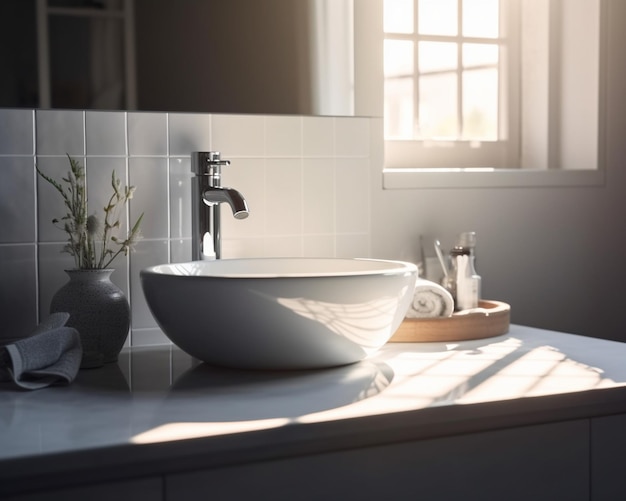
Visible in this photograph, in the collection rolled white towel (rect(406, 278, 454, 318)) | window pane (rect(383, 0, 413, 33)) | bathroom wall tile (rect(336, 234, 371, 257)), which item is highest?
window pane (rect(383, 0, 413, 33))

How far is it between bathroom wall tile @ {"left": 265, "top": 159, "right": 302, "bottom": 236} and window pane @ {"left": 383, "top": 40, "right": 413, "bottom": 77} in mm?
492

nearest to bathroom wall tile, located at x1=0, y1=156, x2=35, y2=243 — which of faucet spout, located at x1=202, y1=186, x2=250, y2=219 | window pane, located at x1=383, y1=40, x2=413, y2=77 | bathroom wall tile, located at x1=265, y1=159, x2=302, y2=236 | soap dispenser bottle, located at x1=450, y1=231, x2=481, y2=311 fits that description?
faucet spout, located at x1=202, y1=186, x2=250, y2=219

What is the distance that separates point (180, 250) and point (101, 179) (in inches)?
8.0

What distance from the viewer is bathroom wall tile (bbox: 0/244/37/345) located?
64.4 inches

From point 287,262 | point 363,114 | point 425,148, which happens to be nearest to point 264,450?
point 287,262

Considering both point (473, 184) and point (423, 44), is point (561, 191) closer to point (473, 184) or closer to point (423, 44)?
point (473, 184)

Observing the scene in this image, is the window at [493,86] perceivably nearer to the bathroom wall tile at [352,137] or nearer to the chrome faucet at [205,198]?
the bathroom wall tile at [352,137]

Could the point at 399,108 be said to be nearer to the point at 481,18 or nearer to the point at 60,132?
the point at 481,18

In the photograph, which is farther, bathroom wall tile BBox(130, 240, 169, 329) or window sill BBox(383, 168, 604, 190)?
window sill BBox(383, 168, 604, 190)

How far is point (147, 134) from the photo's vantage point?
5.65 ft

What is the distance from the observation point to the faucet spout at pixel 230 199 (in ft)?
4.97

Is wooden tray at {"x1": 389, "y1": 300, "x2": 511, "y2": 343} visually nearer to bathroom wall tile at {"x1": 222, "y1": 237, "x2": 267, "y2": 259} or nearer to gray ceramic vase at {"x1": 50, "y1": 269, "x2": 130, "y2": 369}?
bathroom wall tile at {"x1": 222, "y1": 237, "x2": 267, "y2": 259}

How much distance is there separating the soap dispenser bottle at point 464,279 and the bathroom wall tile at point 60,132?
76cm

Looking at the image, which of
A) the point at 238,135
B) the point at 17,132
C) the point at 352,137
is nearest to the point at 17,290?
the point at 17,132
